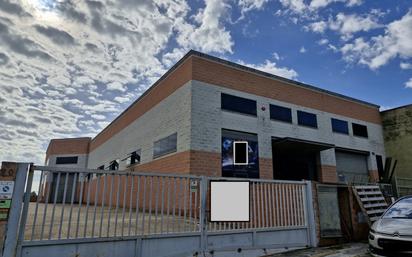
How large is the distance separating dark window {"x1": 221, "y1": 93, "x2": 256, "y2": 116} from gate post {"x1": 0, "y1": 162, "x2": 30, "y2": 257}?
33.2ft

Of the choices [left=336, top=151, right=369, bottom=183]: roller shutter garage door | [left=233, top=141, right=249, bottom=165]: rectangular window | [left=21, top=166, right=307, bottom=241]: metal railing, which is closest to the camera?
[left=21, top=166, right=307, bottom=241]: metal railing

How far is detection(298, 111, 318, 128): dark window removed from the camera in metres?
16.9

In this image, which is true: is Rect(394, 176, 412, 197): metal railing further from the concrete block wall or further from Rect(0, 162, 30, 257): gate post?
Rect(0, 162, 30, 257): gate post

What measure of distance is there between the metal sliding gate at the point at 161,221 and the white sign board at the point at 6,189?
256 mm

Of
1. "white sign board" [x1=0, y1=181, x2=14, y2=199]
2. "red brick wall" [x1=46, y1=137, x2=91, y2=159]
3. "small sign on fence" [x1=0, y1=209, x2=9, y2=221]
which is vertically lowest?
"small sign on fence" [x1=0, y1=209, x2=9, y2=221]

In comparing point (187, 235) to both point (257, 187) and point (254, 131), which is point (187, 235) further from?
point (254, 131)

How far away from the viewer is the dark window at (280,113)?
51.8 ft

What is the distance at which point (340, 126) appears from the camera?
18812mm

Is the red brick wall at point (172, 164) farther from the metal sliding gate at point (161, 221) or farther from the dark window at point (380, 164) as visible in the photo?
the dark window at point (380, 164)

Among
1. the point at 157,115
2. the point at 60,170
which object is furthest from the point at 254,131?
the point at 60,170

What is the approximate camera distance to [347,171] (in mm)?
18578

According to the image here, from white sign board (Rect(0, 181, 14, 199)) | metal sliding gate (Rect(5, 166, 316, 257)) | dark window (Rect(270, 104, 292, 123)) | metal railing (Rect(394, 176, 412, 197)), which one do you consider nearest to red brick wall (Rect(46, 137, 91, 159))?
dark window (Rect(270, 104, 292, 123))

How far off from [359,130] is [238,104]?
10237 mm

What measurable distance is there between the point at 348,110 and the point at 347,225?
12.3 m
